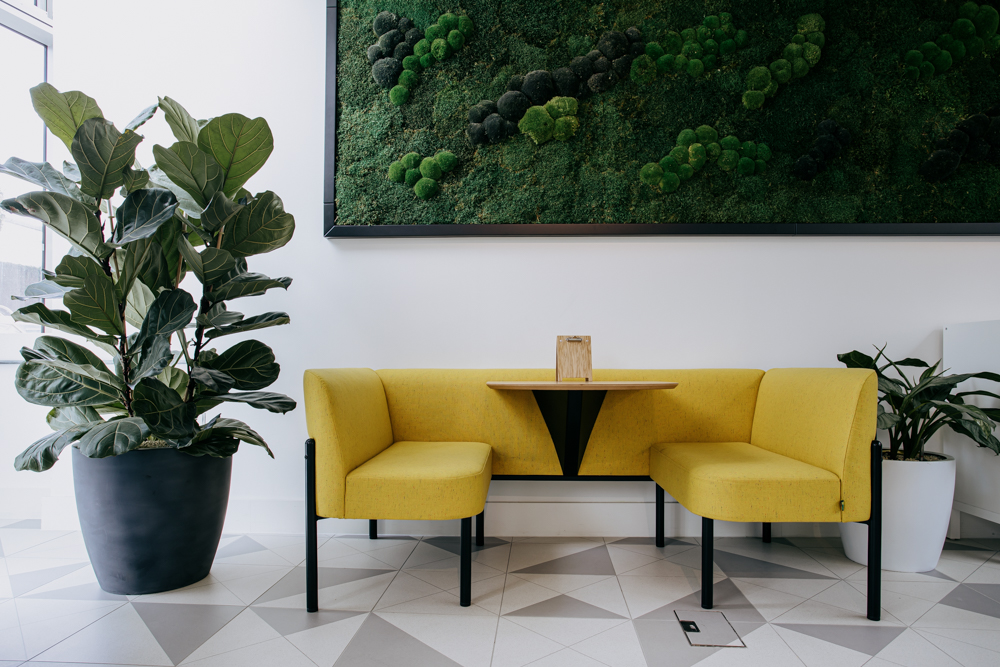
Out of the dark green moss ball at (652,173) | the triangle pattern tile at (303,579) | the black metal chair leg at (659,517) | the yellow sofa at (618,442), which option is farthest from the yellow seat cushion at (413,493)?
the dark green moss ball at (652,173)

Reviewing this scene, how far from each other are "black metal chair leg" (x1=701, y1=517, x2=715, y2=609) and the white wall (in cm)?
72

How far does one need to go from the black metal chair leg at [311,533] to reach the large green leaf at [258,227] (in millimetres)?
757

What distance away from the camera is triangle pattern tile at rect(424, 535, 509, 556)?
7.20 feet

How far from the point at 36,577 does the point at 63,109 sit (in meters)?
1.65

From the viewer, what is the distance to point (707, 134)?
237 cm

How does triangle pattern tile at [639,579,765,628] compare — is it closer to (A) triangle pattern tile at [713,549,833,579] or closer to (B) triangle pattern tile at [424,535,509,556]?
(A) triangle pattern tile at [713,549,833,579]

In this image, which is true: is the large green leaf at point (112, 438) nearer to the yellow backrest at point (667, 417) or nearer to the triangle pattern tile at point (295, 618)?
the triangle pattern tile at point (295, 618)

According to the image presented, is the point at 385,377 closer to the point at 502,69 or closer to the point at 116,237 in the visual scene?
the point at 116,237

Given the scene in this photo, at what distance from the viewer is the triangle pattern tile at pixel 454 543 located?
7.20ft

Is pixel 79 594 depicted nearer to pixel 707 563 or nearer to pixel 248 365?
pixel 248 365

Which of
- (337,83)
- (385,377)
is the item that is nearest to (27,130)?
(337,83)

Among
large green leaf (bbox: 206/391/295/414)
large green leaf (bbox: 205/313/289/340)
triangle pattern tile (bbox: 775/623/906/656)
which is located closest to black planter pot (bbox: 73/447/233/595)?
large green leaf (bbox: 206/391/295/414)

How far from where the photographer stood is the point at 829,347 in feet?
7.86

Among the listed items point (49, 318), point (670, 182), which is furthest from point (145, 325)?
point (670, 182)
